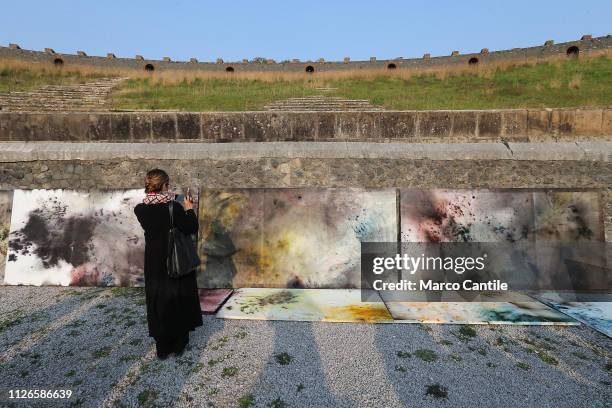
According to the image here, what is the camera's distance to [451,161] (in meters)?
5.19

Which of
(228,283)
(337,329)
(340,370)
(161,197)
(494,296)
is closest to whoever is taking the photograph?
(340,370)

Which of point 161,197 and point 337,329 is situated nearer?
point 161,197

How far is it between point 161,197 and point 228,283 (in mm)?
2272

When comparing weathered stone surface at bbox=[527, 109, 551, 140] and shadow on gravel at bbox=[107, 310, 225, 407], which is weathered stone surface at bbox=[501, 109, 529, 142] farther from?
shadow on gravel at bbox=[107, 310, 225, 407]

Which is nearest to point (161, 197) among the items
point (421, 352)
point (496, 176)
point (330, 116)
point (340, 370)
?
point (340, 370)

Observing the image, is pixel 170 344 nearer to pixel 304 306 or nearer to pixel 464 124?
→ pixel 304 306

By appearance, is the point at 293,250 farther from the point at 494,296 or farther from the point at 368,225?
the point at 494,296

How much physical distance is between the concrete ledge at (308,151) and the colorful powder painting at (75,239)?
64 cm

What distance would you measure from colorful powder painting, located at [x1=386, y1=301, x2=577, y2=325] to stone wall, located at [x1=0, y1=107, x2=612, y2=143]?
2846 millimetres

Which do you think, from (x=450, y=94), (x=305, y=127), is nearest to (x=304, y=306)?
(x=305, y=127)

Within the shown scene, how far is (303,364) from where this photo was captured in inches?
109

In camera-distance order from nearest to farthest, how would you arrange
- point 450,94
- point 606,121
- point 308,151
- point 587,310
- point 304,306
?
point 587,310 < point 304,306 < point 308,151 < point 606,121 < point 450,94

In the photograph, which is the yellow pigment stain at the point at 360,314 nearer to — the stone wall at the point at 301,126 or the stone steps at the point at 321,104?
the stone wall at the point at 301,126

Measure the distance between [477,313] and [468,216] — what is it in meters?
1.61
